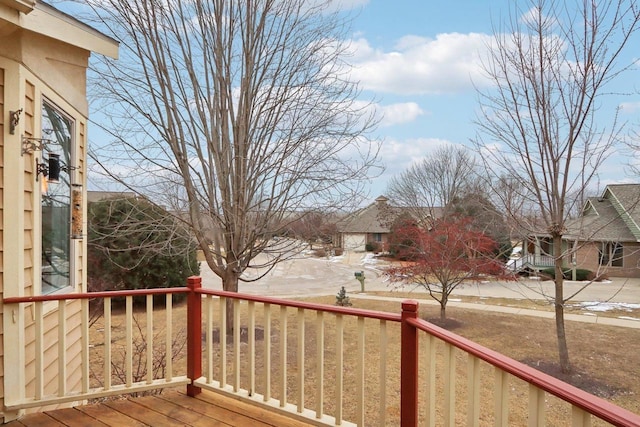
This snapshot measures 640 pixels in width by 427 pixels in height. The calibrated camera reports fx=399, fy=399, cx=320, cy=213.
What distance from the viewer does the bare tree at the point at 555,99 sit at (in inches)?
235

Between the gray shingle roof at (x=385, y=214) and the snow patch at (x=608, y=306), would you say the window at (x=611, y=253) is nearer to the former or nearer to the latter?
the snow patch at (x=608, y=306)

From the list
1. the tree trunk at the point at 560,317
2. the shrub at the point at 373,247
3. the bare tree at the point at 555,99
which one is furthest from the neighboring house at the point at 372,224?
the tree trunk at the point at 560,317

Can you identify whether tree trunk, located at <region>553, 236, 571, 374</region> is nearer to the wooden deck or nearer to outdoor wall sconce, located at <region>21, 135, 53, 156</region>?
the wooden deck

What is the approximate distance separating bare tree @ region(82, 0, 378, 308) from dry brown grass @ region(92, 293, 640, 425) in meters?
2.30

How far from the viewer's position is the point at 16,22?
8.13 ft

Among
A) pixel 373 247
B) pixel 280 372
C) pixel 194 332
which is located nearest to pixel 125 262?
pixel 194 332

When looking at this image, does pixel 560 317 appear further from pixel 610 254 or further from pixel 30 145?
pixel 30 145

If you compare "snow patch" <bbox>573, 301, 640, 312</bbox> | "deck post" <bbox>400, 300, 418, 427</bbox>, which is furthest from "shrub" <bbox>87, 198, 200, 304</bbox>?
"snow patch" <bbox>573, 301, 640, 312</bbox>

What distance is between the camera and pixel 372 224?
32.0 meters

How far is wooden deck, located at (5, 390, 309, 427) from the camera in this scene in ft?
8.57

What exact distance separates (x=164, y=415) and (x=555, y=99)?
6.83 meters

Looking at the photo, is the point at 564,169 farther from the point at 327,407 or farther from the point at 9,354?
the point at 9,354

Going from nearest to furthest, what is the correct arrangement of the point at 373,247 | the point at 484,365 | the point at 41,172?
the point at 41,172
the point at 484,365
the point at 373,247

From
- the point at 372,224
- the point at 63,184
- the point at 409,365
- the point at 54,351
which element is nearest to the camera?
the point at 409,365
